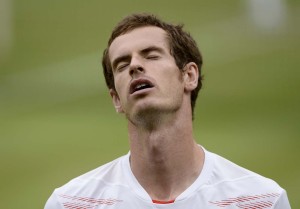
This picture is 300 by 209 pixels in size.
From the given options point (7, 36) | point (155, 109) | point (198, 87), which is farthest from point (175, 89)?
point (7, 36)

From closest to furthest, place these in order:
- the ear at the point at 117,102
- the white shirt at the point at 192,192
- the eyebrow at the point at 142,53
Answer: the white shirt at the point at 192,192, the eyebrow at the point at 142,53, the ear at the point at 117,102

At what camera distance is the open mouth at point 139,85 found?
1.38 m

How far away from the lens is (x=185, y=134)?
1431 mm

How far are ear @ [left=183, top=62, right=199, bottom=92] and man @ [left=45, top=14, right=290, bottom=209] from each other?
0.04 ft

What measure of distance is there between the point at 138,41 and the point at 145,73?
5.7 inches

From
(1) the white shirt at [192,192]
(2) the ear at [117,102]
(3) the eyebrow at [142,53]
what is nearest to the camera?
(1) the white shirt at [192,192]

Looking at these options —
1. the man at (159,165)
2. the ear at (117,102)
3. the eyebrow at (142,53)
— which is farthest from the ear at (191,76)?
the ear at (117,102)

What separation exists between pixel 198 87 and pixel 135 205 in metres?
0.53

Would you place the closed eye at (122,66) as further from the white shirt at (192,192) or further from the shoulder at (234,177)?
the shoulder at (234,177)

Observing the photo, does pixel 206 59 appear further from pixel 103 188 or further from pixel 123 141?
pixel 103 188

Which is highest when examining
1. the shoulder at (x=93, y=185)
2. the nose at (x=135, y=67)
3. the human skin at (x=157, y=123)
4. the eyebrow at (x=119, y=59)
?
the eyebrow at (x=119, y=59)

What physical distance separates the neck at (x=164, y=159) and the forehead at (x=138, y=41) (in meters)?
0.25

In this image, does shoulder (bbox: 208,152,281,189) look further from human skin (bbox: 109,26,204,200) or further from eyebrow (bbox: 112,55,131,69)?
eyebrow (bbox: 112,55,131,69)

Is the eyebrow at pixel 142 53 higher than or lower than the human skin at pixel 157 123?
higher
